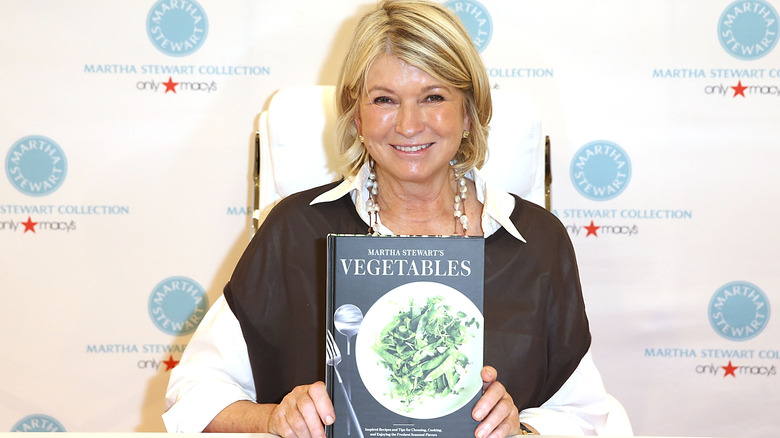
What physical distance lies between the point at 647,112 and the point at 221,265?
1.32 meters

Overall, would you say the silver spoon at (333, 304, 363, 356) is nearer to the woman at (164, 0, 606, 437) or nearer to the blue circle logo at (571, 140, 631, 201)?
the woman at (164, 0, 606, 437)

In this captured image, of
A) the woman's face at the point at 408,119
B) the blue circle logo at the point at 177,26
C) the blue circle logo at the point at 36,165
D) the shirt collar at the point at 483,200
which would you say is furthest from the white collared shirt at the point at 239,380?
the blue circle logo at the point at 36,165

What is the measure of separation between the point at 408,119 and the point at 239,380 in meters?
0.58

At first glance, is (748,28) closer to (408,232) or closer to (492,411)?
(408,232)

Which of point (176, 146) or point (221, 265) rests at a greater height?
point (176, 146)

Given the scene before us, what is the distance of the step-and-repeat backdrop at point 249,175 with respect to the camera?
7.43ft

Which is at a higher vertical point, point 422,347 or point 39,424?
point 422,347

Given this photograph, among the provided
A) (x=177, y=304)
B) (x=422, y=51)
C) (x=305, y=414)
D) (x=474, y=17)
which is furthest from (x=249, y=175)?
(x=305, y=414)

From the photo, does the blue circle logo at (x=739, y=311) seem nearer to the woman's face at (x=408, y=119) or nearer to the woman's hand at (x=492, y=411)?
the woman's face at (x=408, y=119)

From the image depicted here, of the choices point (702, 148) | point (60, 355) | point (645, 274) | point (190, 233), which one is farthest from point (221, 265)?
point (702, 148)

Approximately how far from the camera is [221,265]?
234 centimetres

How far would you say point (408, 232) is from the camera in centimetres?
155

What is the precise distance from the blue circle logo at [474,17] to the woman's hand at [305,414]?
147 cm

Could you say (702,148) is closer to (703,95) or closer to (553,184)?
(703,95)
